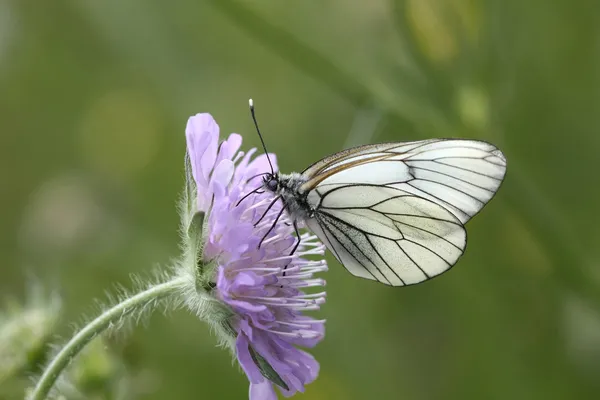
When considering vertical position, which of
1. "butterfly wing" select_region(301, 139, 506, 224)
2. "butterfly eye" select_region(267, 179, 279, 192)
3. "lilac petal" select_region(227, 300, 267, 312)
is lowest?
"lilac petal" select_region(227, 300, 267, 312)

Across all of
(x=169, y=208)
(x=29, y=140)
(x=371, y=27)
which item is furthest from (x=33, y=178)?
(x=371, y=27)

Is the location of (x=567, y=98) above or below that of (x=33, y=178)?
above

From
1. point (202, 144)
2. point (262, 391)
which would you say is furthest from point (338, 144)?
point (262, 391)

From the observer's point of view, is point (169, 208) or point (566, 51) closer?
point (566, 51)

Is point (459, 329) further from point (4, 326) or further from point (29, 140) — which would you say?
point (29, 140)

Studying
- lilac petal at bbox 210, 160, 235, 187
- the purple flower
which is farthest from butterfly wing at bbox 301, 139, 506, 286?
lilac petal at bbox 210, 160, 235, 187

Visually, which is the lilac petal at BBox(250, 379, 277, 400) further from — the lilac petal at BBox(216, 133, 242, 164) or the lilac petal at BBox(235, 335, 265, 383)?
the lilac petal at BBox(216, 133, 242, 164)
